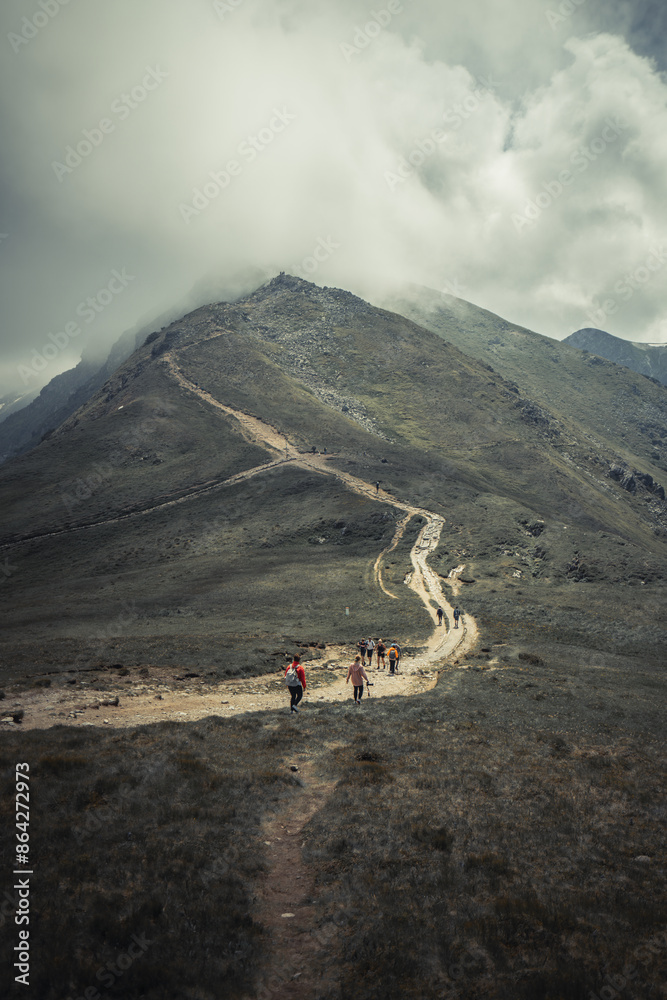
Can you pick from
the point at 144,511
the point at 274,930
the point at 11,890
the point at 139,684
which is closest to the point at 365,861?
the point at 274,930

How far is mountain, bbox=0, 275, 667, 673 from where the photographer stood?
125 feet

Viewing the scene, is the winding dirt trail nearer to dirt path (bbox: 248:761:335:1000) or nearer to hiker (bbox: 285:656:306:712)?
hiker (bbox: 285:656:306:712)

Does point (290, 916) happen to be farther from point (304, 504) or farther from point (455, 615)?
point (304, 504)

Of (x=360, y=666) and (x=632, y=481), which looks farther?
(x=632, y=481)

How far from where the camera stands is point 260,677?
24953 millimetres

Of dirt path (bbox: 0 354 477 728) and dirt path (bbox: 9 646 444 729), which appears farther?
dirt path (bbox: 0 354 477 728)

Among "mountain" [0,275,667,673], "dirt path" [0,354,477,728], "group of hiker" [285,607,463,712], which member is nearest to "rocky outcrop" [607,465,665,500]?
"mountain" [0,275,667,673]

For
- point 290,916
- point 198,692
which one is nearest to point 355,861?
point 290,916

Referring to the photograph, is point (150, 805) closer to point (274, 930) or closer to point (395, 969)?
point (274, 930)

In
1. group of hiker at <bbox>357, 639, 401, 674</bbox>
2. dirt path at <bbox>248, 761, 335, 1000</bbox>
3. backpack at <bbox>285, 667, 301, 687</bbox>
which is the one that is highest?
backpack at <bbox>285, 667, 301, 687</bbox>

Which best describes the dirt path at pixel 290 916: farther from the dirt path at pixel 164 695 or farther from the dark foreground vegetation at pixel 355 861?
the dirt path at pixel 164 695

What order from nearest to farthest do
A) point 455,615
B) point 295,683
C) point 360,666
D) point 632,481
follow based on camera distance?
point 295,683
point 360,666
point 455,615
point 632,481

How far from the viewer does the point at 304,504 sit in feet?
241

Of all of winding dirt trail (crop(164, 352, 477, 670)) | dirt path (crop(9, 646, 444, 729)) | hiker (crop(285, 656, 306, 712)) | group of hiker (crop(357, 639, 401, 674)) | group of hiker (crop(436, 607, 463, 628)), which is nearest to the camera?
dirt path (crop(9, 646, 444, 729))
